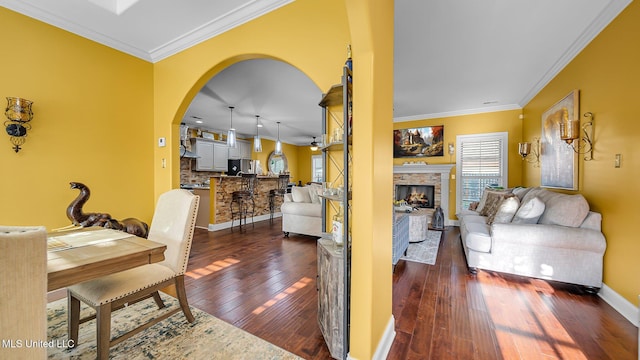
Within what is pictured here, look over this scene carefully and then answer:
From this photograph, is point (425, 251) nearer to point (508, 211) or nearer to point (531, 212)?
point (508, 211)

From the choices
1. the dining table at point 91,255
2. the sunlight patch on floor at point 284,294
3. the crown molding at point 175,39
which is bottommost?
the sunlight patch on floor at point 284,294

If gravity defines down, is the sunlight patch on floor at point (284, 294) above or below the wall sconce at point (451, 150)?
below

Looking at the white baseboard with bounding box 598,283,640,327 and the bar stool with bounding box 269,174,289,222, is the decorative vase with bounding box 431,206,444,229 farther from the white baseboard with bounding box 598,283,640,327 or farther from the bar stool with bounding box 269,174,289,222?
the bar stool with bounding box 269,174,289,222

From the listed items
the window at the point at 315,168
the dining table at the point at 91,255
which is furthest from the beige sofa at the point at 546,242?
the window at the point at 315,168

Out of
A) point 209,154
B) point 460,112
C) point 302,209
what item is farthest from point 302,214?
point 209,154

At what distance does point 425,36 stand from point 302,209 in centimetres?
339

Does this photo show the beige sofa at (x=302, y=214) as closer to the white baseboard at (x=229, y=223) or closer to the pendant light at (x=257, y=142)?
the white baseboard at (x=229, y=223)

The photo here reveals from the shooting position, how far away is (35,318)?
2.73ft

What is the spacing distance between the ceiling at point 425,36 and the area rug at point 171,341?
197 centimetres

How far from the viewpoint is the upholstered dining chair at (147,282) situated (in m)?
1.43

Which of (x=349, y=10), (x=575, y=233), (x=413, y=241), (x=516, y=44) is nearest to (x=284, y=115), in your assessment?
(x=413, y=241)

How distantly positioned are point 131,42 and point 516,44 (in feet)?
15.8

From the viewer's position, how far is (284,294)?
8.07ft

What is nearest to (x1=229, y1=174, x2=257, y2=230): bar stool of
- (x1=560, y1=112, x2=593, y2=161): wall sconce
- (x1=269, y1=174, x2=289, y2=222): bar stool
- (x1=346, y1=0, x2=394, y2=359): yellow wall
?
(x1=269, y1=174, x2=289, y2=222): bar stool
